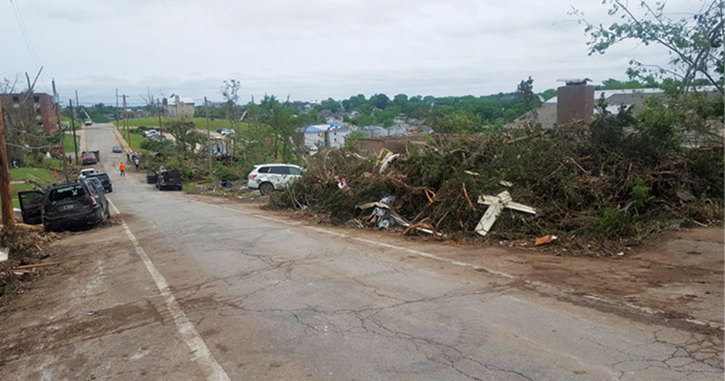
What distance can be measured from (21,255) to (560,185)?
12.3m

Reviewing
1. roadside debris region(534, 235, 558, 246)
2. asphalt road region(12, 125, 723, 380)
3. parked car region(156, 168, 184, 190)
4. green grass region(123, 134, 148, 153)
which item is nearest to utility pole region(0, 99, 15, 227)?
asphalt road region(12, 125, 723, 380)

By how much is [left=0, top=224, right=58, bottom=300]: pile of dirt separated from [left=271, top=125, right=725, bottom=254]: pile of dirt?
25.2 ft

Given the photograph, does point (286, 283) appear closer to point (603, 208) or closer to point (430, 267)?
point (430, 267)

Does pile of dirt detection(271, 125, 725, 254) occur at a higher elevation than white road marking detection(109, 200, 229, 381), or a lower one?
higher

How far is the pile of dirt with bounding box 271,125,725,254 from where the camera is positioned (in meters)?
10.7

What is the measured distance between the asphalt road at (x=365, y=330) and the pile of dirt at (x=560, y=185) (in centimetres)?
292

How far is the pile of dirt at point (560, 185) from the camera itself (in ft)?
35.1

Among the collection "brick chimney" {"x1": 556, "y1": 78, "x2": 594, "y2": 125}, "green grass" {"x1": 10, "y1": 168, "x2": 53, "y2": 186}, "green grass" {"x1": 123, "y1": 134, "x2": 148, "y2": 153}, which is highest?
"brick chimney" {"x1": 556, "y1": 78, "x2": 594, "y2": 125}

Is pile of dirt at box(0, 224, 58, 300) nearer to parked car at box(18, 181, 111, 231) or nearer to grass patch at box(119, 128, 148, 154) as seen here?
parked car at box(18, 181, 111, 231)

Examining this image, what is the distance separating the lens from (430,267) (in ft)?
29.2

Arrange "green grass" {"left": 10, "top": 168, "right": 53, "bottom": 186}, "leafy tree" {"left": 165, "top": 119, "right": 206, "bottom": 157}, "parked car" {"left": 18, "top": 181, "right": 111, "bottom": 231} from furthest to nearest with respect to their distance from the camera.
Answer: "leafy tree" {"left": 165, "top": 119, "right": 206, "bottom": 157} → "green grass" {"left": 10, "top": 168, "right": 53, "bottom": 186} → "parked car" {"left": 18, "top": 181, "right": 111, "bottom": 231}

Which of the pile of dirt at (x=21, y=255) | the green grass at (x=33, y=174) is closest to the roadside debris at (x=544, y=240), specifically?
the pile of dirt at (x=21, y=255)

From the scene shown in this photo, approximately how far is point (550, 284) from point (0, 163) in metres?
15.4

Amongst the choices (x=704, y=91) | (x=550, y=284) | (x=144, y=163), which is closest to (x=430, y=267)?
(x=550, y=284)
